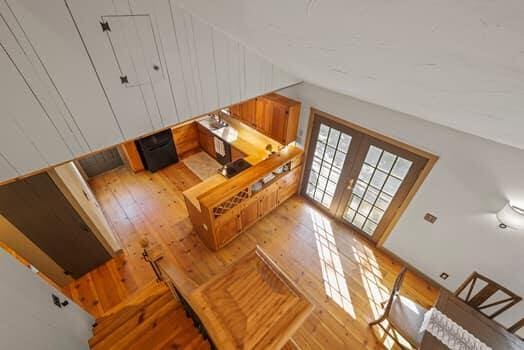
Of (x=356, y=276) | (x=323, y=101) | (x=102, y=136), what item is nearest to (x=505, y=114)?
(x=102, y=136)

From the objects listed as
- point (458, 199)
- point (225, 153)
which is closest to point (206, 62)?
point (225, 153)

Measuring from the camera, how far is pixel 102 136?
1.74 m

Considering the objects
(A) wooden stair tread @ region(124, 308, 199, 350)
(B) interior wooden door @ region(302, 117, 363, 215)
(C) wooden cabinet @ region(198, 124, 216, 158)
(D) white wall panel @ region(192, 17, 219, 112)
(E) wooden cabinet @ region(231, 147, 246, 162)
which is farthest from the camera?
(C) wooden cabinet @ region(198, 124, 216, 158)

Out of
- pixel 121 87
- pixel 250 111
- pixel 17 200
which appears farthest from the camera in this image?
pixel 250 111

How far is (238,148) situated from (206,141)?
4.77 feet

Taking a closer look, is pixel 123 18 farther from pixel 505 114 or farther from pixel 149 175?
pixel 149 175

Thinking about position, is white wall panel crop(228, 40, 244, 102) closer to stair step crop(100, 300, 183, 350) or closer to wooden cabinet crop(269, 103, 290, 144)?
wooden cabinet crop(269, 103, 290, 144)

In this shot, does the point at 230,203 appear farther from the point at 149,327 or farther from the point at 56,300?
the point at 56,300

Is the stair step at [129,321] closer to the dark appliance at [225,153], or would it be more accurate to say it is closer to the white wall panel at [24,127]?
the white wall panel at [24,127]

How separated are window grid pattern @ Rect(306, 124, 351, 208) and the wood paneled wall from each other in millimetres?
1951

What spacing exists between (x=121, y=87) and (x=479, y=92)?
80.2 inches

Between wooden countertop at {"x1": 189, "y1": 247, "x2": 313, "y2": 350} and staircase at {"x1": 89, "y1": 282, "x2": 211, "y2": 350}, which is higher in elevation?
wooden countertop at {"x1": 189, "y1": 247, "x2": 313, "y2": 350}

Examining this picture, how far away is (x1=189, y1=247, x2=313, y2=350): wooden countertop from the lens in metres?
1.99

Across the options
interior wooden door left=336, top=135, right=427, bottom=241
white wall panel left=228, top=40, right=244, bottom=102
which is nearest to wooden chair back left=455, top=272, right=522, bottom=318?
interior wooden door left=336, top=135, right=427, bottom=241
